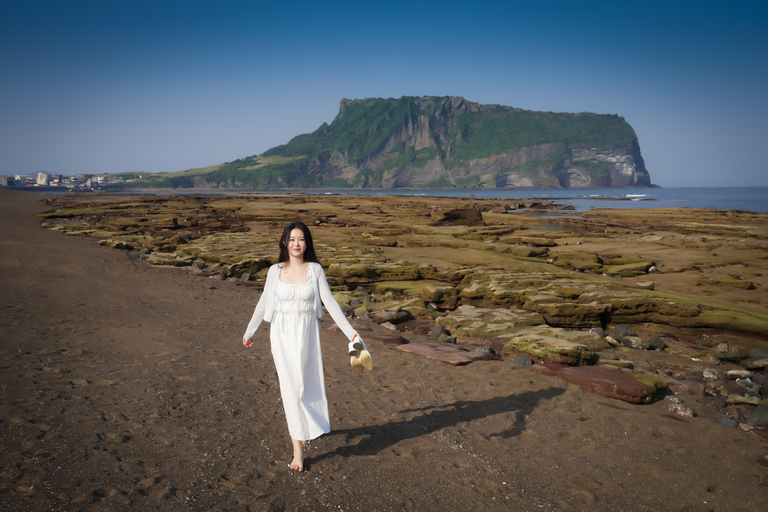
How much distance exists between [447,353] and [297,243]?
5.22 metres

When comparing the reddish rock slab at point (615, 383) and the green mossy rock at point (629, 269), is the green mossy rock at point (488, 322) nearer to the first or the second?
the reddish rock slab at point (615, 383)

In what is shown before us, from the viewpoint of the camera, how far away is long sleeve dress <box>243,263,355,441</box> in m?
4.46

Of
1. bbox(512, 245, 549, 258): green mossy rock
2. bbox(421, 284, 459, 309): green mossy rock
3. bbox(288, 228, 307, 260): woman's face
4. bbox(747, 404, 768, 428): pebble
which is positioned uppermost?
bbox(288, 228, 307, 260): woman's face

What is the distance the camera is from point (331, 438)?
5309 millimetres

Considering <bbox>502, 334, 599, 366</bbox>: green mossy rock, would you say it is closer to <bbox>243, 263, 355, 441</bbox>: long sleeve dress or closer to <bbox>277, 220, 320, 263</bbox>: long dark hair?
<bbox>243, 263, 355, 441</bbox>: long sleeve dress

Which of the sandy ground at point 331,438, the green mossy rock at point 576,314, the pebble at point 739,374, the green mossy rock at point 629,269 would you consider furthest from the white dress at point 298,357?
the green mossy rock at point 629,269

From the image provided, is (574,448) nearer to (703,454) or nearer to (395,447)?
(703,454)

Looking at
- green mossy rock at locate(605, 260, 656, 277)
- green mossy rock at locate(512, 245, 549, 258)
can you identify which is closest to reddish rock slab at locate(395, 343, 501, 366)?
green mossy rock at locate(605, 260, 656, 277)

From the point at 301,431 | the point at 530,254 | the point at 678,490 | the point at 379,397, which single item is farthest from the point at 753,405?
the point at 530,254

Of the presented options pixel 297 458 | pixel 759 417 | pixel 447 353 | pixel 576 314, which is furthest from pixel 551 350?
pixel 297 458

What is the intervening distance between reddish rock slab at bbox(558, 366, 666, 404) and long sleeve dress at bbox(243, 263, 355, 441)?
4.93m

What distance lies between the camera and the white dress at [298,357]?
14.6 ft

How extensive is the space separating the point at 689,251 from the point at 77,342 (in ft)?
91.4

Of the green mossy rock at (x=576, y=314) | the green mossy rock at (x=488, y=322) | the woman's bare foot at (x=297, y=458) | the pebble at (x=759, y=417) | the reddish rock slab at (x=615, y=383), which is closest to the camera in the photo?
the woman's bare foot at (x=297, y=458)
